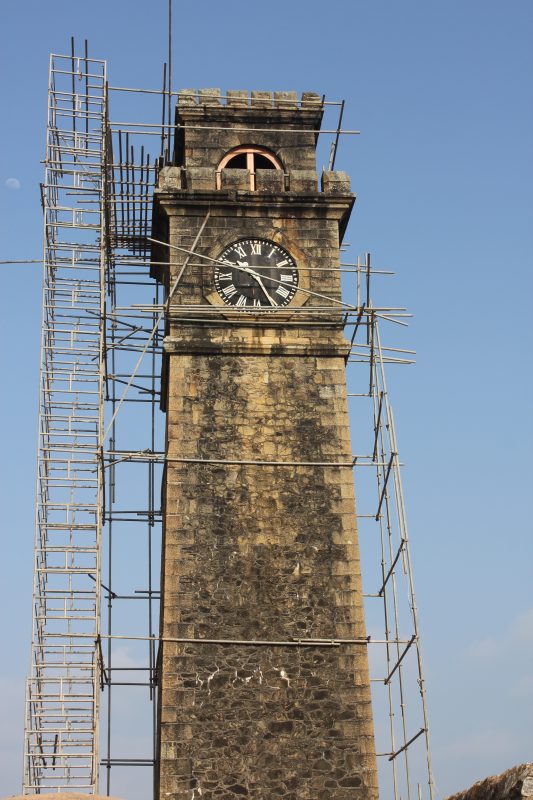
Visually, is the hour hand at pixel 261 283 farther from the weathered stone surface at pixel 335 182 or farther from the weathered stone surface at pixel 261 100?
the weathered stone surface at pixel 261 100

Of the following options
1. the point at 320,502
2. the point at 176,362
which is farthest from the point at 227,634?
the point at 176,362

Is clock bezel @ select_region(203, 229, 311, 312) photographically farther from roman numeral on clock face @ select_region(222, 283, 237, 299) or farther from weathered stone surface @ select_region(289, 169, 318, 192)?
weathered stone surface @ select_region(289, 169, 318, 192)

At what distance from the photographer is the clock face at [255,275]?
3219 centimetres

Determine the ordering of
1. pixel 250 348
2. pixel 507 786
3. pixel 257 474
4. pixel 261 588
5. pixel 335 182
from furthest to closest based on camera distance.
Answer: pixel 335 182 → pixel 250 348 → pixel 257 474 → pixel 261 588 → pixel 507 786

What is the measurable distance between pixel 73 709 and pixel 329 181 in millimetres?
13451

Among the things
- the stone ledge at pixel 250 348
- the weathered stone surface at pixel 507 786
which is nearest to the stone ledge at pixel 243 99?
the stone ledge at pixel 250 348

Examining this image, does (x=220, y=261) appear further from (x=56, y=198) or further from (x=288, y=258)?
(x=56, y=198)

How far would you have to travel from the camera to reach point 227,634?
93.6 ft

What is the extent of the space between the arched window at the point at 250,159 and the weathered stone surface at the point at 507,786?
17307mm

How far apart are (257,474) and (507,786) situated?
1186 cm

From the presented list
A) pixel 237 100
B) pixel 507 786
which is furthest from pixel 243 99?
pixel 507 786

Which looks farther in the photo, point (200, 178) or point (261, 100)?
point (261, 100)

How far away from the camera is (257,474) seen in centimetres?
3012

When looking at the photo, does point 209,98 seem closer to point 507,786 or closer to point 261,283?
point 261,283
